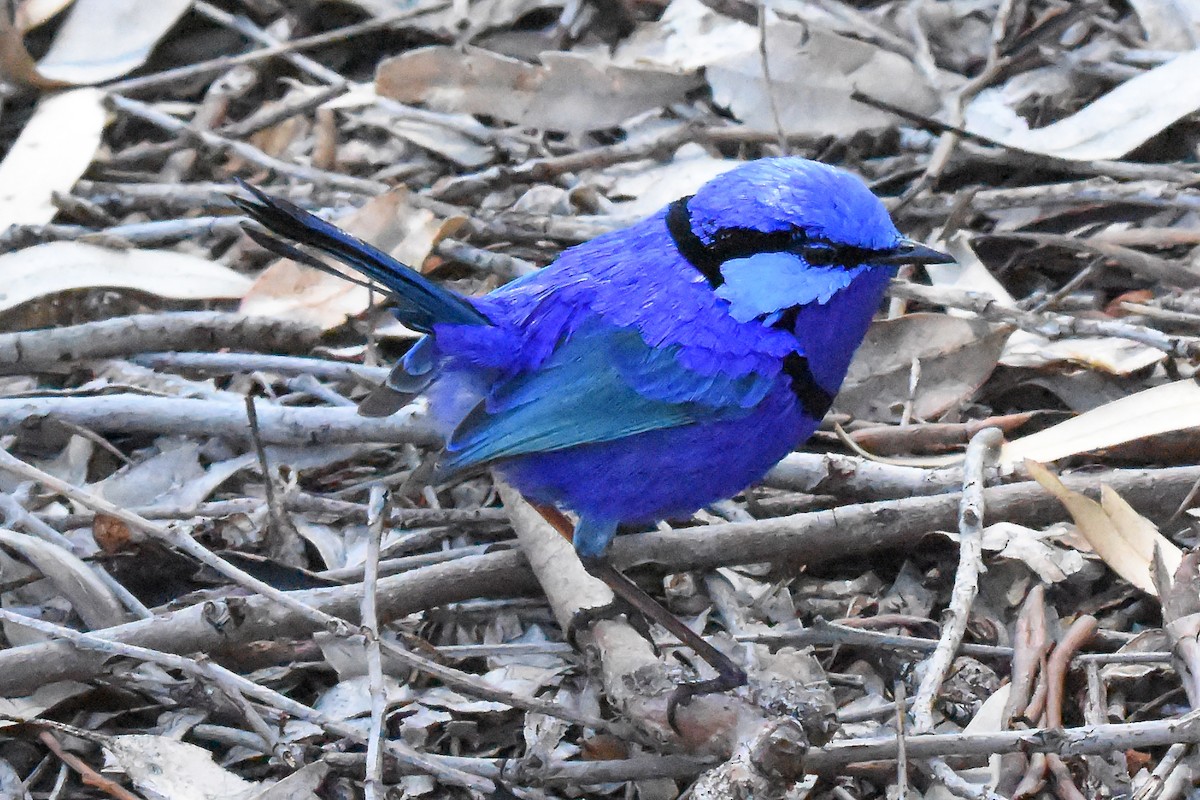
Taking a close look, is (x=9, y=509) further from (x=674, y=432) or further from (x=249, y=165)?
(x=249, y=165)

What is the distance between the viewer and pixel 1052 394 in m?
3.88

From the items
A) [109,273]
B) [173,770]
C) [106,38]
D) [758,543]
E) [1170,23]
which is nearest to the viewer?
[173,770]

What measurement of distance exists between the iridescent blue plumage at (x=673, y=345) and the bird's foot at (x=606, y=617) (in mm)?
151

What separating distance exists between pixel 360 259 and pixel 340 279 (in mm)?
1332

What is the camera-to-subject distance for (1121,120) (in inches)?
171

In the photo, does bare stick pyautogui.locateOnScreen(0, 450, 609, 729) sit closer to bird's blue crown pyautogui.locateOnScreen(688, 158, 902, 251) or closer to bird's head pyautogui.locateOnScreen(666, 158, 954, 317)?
bird's head pyautogui.locateOnScreen(666, 158, 954, 317)

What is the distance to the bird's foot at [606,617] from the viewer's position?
3008 mm

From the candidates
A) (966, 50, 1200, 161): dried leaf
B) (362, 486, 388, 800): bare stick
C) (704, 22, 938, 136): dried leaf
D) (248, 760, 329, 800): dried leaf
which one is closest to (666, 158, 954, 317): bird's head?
(362, 486, 388, 800): bare stick

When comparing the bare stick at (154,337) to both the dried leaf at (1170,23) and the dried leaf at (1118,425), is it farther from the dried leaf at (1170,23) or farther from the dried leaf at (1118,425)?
the dried leaf at (1170,23)

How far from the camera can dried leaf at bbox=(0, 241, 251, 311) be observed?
4078 mm

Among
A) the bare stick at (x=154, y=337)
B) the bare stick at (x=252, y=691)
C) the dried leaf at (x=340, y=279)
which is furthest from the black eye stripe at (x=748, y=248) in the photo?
Answer: the bare stick at (x=154, y=337)

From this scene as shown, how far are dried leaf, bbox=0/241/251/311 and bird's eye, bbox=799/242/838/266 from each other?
1.97m

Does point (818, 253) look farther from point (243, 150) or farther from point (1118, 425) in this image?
point (243, 150)

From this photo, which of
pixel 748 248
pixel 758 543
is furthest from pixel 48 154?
pixel 758 543
